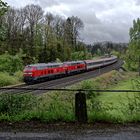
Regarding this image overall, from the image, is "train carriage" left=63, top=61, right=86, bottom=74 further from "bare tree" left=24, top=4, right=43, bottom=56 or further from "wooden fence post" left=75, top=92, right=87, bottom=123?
"wooden fence post" left=75, top=92, right=87, bottom=123

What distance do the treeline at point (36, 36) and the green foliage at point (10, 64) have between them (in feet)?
45.4

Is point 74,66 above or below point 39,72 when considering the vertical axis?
→ below

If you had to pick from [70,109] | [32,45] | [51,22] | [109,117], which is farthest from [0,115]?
[51,22]

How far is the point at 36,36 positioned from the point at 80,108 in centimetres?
9290

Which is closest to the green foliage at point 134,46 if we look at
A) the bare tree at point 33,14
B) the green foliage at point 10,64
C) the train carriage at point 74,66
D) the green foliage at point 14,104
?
the train carriage at point 74,66

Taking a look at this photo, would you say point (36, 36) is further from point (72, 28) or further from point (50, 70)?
point (50, 70)

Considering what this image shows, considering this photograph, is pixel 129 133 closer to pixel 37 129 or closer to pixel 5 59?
pixel 37 129

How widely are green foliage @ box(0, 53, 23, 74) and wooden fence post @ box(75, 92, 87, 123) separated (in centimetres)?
5436

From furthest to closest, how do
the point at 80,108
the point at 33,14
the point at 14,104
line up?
the point at 33,14
the point at 14,104
the point at 80,108

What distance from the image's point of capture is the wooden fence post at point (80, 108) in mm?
9688

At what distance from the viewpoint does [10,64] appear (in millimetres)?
67125

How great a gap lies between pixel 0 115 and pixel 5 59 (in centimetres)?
5563

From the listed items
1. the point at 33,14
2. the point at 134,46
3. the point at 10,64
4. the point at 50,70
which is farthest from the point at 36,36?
the point at 50,70

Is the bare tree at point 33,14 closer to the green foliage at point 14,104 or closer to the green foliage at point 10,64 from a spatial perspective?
the green foliage at point 10,64
